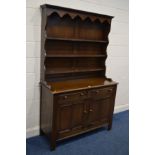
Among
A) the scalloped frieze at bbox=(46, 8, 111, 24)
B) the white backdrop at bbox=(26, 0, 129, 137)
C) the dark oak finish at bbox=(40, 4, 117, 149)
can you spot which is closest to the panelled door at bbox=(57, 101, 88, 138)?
the dark oak finish at bbox=(40, 4, 117, 149)

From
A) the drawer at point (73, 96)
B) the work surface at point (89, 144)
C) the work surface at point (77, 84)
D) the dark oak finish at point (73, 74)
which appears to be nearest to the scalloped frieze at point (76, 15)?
the dark oak finish at point (73, 74)

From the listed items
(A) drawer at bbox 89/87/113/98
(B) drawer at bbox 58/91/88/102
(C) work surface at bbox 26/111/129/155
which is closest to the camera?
(B) drawer at bbox 58/91/88/102

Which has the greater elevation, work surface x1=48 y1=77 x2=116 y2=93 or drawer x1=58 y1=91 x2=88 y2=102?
work surface x1=48 y1=77 x2=116 y2=93

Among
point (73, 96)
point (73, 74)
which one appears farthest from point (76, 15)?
point (73, 96)

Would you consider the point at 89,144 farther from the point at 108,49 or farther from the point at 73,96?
the point at 108,49

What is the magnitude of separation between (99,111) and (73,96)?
0.63 metres

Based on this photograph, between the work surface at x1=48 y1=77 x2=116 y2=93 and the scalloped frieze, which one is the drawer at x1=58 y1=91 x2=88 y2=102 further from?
the scalloped frieze

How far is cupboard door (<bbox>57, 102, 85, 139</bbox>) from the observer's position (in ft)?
8.07

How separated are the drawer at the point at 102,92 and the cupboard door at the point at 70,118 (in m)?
0.23

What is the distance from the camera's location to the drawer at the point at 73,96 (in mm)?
2373

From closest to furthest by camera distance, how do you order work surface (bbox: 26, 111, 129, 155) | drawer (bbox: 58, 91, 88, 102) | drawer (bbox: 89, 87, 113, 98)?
drawer (bbox: 58, 91, 88, 102)
work surface (bbox: 26, 111, 129, 155)
drawer (bbox: 89, 87, 113, 98)

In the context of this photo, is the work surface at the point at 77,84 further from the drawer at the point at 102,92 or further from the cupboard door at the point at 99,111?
the cupboard door at the point at 99,111

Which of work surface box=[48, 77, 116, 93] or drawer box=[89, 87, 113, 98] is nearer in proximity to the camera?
work surface box=[48, 77, 116, 93]

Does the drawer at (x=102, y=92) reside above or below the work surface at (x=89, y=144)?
→ above
